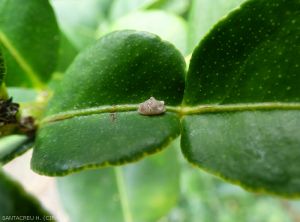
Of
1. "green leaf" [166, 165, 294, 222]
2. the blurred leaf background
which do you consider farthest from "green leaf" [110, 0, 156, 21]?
"green leaf" [166, 165, 294, 222]

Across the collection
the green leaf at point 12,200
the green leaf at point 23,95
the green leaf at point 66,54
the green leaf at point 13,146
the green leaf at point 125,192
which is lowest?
the green leaf at point 125,192

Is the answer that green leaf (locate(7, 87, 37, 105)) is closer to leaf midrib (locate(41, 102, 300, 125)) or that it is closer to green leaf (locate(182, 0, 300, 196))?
→ leaf midrib (locate(41, 102, 300, 125))

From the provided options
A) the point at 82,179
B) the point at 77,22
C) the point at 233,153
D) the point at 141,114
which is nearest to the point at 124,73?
the point at 141,114

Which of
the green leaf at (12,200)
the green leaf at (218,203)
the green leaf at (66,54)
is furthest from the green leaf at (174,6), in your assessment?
the green leaf at (218,203)

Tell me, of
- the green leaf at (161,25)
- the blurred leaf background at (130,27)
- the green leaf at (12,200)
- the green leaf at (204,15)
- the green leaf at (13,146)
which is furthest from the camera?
the green leaf at (161,25)

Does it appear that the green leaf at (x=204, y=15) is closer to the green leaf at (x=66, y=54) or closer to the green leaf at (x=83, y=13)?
the green leaf at (x=66, y=54)

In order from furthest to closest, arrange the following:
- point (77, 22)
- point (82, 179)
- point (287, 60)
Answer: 1. point (77, 22)
2. point (82, 179)
3. point (287, 60)

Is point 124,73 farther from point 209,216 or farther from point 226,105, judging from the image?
point 209,216
